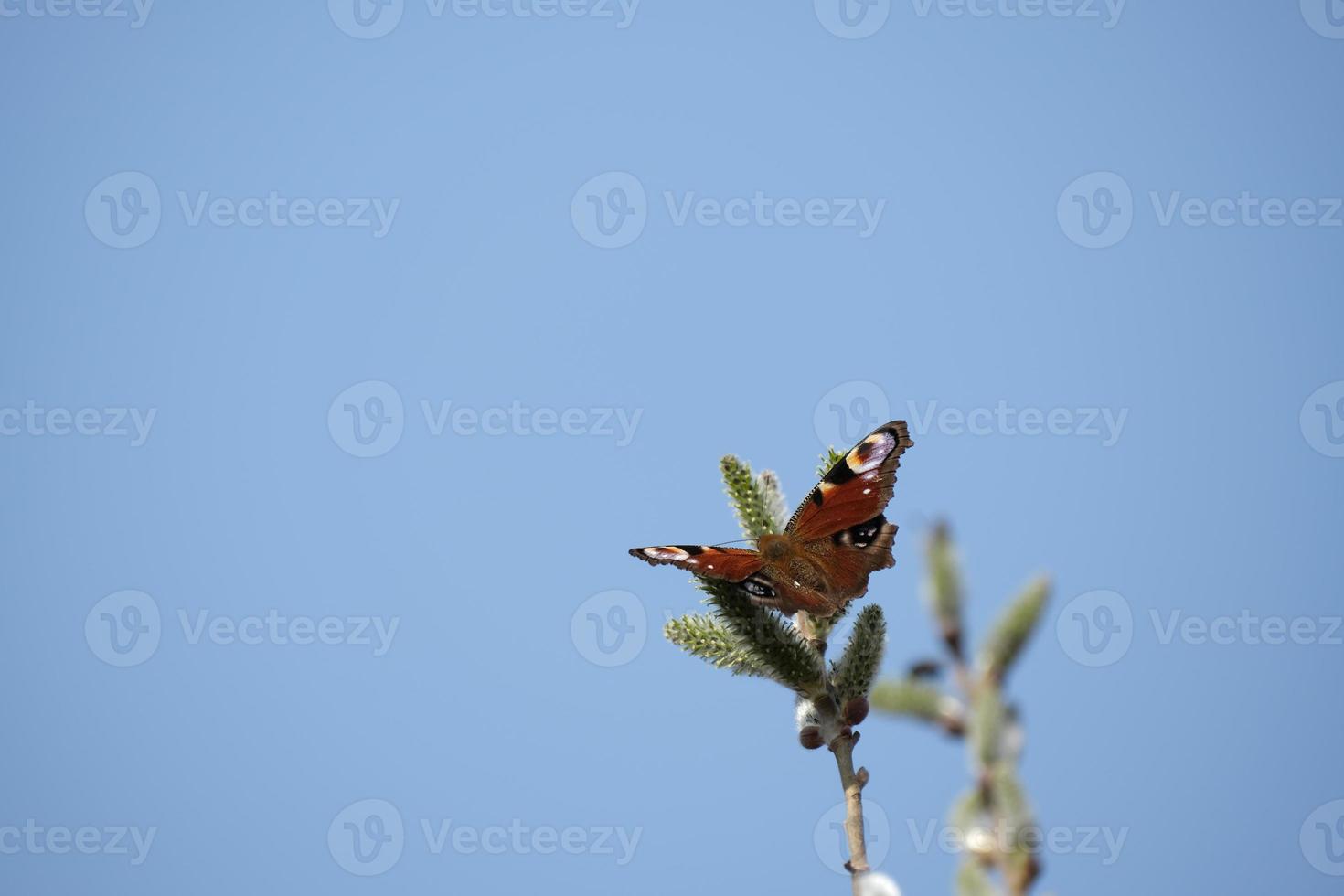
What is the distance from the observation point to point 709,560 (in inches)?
270

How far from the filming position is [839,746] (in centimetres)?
580

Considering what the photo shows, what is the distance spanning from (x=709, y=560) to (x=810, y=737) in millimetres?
1407

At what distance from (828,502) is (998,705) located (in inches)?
180

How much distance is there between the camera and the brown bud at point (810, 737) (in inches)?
232

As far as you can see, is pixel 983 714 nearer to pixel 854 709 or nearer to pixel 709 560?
pixel 854 709

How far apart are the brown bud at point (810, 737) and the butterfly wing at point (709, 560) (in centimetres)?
110

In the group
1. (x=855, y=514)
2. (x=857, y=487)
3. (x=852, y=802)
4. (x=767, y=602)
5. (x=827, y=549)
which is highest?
(x=857, y=487)

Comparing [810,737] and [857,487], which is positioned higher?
[857,487]

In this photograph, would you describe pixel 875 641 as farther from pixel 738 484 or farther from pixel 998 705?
pixel 998 705

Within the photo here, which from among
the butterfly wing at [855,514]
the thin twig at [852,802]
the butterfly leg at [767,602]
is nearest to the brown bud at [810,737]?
the thin twig at [852,802]

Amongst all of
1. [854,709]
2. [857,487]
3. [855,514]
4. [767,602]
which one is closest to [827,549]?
[855,514]

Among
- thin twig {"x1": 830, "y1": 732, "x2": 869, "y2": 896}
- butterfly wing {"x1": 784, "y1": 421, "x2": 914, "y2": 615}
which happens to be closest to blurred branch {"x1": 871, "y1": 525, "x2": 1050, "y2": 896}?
thin twig {"x1": 830, "y1": 732, "x2": 869, "y2": 896}

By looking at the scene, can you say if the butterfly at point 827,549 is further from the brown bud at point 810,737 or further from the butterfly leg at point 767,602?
the brown bud at point 810,737

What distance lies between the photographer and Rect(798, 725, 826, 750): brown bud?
5.89m
